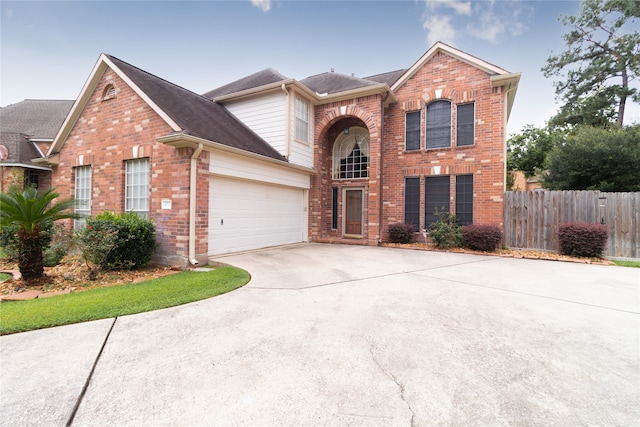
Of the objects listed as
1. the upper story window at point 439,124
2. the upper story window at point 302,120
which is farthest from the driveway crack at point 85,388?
the upper story window at point 439,124

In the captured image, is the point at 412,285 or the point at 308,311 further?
the point at 412,285

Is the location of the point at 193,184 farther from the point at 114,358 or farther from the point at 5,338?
the point at 114,358

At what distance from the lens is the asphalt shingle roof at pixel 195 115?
7.43 m

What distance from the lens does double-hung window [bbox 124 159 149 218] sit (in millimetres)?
7723

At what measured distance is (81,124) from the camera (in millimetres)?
9141

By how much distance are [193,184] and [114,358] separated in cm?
491

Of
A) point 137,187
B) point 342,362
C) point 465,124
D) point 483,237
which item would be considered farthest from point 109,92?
point 483,237

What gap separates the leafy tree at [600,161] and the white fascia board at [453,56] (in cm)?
658

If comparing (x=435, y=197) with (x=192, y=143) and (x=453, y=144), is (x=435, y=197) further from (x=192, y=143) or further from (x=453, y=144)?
(x=192, y=143)

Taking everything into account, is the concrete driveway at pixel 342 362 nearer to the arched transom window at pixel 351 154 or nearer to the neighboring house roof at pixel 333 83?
the arched transom window at pixel 351 154

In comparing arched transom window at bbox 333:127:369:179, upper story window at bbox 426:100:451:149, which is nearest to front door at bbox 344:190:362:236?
arched transom window at bbox 333:127:369:179

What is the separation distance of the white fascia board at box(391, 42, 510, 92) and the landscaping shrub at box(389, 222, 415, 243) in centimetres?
595

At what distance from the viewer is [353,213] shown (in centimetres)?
1267

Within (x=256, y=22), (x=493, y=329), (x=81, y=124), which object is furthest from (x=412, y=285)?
(x=256, y=22)
